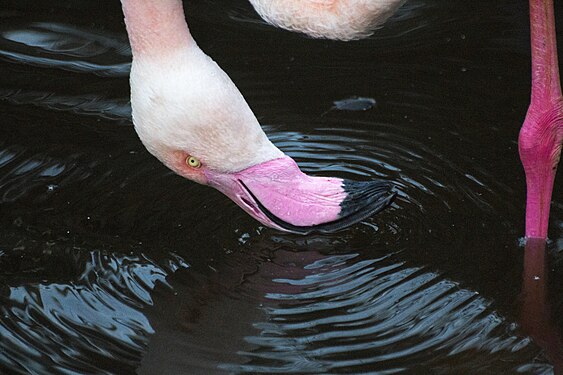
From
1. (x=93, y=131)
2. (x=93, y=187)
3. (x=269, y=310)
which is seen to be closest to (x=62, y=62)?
(x=93, y=131)

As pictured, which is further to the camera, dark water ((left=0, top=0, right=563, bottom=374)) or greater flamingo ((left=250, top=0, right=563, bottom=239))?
greater flamingo ((left=250, top=0, right=563, bottom=239))

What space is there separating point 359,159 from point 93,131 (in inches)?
54.3

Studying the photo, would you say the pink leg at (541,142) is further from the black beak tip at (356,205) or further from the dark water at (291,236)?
the black beak tip at (356,205)

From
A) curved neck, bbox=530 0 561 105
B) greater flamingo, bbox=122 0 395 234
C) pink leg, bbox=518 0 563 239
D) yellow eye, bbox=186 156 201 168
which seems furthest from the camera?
pink leg, bbox=518 0 563 239

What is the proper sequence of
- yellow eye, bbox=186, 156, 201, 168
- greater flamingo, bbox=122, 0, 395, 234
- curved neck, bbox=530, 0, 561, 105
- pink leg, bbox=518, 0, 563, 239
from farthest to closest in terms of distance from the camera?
pink leg, bbox=518, 0, 563, 239 < curved neck, bbox=530, 0, 561, 105 < yellow eye, bbox=186, 156, 201, 168 < greater flamingo, bbox=122, 0, 395, 234

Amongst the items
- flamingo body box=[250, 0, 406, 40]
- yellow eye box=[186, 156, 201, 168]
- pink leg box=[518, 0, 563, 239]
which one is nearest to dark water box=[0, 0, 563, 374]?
pink leg box=[518, 0, 563, 239]

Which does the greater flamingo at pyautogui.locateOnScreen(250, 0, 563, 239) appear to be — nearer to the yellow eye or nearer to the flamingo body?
the flamingo body

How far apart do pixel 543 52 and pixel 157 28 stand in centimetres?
156

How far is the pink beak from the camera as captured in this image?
4.23 m

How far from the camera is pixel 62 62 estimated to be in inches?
242

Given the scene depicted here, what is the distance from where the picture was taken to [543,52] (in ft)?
14.2

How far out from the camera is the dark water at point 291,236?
13.2 feet

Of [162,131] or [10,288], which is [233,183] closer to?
[162,131]

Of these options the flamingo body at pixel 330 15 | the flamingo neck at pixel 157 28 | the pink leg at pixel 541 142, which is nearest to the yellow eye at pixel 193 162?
the flamingo neck at pixel 157 28
